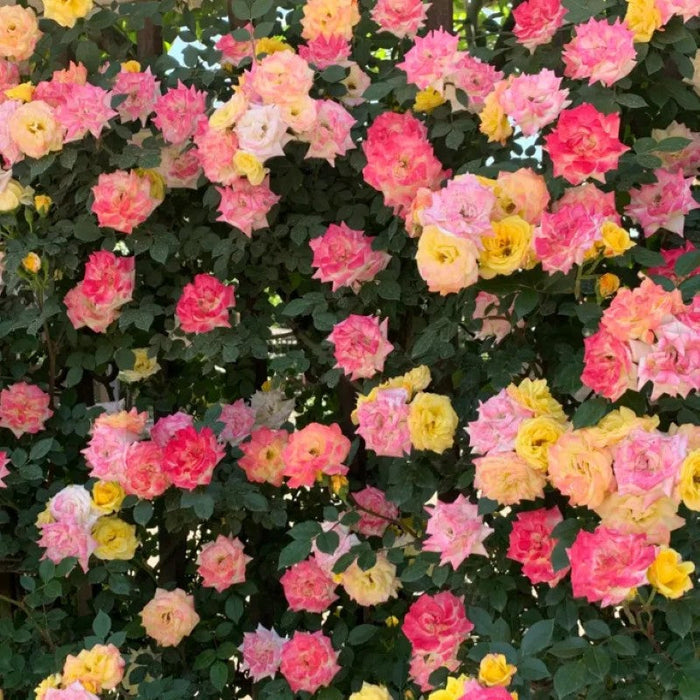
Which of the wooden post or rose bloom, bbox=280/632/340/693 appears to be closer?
rose bloom, bbox=280/632/340/693

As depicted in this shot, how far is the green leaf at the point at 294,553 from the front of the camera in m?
1.71

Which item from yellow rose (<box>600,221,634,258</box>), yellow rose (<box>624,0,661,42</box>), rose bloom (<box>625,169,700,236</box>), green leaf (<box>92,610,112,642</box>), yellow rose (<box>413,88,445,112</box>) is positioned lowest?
green leaf (<box>92,610,112,642</box>)

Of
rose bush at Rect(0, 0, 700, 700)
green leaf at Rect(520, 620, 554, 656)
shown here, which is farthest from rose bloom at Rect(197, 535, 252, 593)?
green leaf at Rect(520, 620, 554, 656)

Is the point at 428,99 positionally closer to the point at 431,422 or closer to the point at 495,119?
the point at 495,119

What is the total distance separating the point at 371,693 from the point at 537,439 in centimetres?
61

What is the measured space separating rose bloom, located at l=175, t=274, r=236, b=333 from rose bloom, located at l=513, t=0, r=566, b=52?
2.28 ft

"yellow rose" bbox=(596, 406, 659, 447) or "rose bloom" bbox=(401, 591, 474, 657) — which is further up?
"yellow rose" bbox=(596, 406, 659, 447)

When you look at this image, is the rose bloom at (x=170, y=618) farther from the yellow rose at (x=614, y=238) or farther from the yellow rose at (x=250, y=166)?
the yellow rose at (x=614, y=238)

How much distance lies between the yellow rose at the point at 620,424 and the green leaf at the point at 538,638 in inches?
11.4

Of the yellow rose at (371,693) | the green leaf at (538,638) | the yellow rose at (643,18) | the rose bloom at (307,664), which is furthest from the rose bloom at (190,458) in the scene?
the yellow rose at (643,18)

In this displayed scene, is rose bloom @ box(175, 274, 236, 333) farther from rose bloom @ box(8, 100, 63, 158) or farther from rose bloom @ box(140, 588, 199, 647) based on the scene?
rose bloom @ box(140, 588, 199, 647)

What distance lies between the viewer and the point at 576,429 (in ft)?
4.72

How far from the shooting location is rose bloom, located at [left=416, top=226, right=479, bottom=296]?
4.83 ft

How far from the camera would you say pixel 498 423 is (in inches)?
59.6
